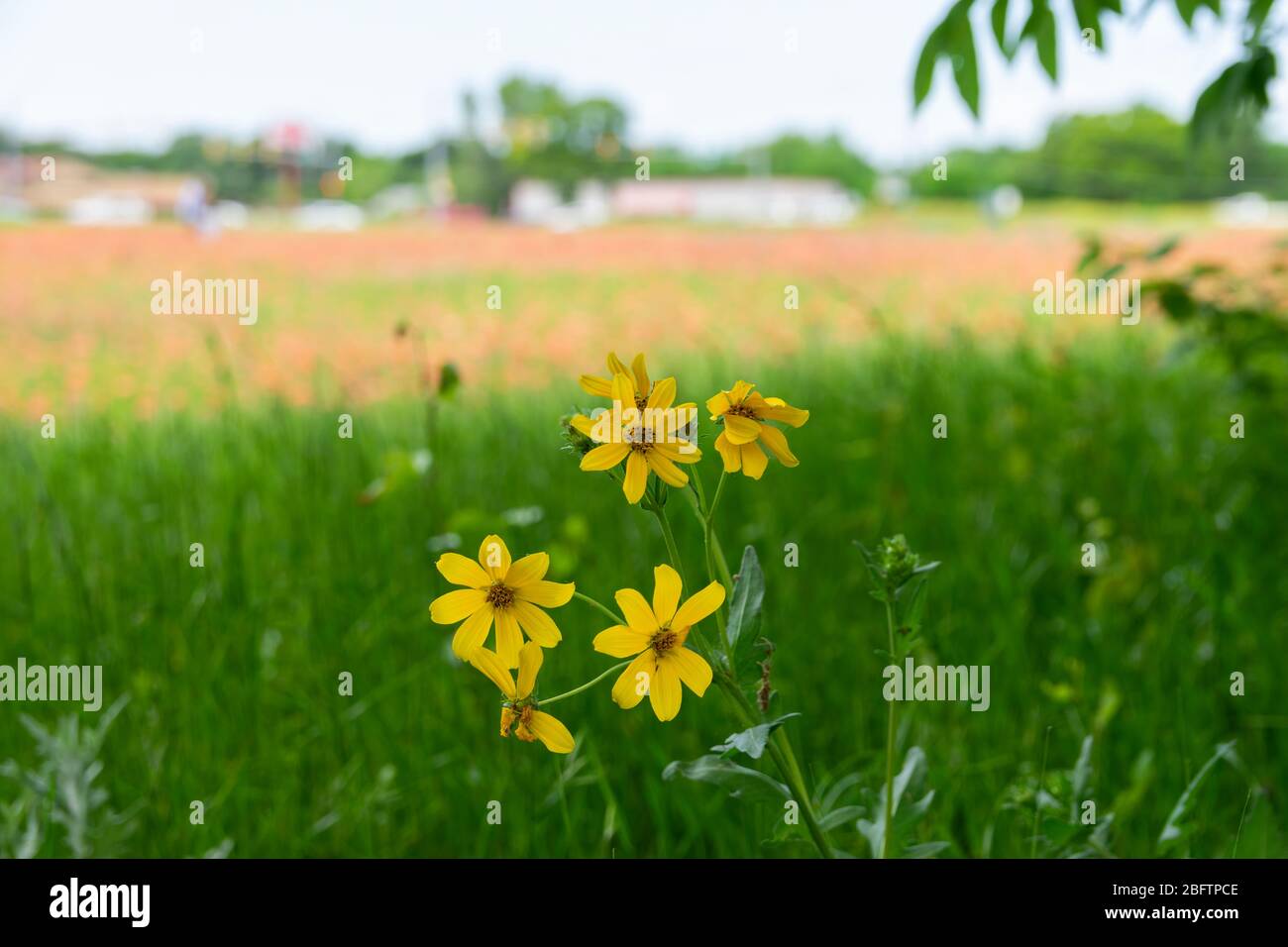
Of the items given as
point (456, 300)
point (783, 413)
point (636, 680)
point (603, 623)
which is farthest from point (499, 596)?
point (456, 300)

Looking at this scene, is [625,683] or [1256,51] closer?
[625,683]

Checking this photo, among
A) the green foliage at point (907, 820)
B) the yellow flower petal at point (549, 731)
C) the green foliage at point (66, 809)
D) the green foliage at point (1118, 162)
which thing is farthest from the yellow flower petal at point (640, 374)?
the green foliage at point (1118, 162)

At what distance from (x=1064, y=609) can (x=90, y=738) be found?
5.05 ft

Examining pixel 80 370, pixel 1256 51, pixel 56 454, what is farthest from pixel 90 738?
pixel 80 370

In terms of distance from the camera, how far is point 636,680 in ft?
2.35

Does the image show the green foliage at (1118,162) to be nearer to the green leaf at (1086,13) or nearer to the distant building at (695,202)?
the distant building at (695,202)

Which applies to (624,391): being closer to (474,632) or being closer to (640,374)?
(640,374)

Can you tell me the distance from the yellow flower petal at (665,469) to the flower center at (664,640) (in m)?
0.10

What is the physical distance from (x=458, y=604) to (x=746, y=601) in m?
0.21

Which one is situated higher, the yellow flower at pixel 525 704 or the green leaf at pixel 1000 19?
the green leaf at pixel 1000 19

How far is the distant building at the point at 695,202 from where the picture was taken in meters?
11.8

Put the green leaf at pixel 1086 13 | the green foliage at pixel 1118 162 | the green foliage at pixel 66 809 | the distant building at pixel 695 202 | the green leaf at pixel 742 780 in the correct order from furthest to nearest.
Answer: the green foliage at pixel 1118 162 < the distant building at pixel 695 202 < the green leaf at pixel 1086 13 < the green foliage at pixel 66 809 < the green leaf at pixel 742 780
